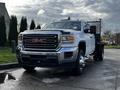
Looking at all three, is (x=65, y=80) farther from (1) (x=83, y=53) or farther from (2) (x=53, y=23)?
(2) (x=53, y=23)

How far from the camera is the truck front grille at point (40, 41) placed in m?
10.5

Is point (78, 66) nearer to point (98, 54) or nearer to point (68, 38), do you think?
point (68, 38)

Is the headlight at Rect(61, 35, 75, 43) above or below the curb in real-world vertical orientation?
above

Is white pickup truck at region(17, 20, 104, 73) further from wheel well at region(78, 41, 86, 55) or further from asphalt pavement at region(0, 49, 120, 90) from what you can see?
asphalt pavement at region(0, 49, 120, 90)

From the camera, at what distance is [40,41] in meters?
10.7

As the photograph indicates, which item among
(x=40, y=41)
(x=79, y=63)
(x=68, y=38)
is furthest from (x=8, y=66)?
(x=68, y=38)

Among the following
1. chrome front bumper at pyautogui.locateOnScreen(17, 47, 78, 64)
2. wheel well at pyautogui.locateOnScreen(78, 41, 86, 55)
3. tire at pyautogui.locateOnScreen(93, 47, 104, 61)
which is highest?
wheel well at pyautogui.locateOnScreen(78, 41, 86, 55)

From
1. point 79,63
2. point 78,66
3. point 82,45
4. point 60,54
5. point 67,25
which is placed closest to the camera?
point 60,54

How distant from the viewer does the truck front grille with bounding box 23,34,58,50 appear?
34.6 ft

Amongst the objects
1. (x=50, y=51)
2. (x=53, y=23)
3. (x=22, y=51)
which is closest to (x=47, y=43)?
(x=50, y=51)

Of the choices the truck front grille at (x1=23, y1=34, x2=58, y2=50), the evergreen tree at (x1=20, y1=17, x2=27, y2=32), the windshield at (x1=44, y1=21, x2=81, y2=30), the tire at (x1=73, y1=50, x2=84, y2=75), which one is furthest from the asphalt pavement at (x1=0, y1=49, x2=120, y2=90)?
the evergreen tree at (x1=20, y1=17, x2=27, y2=32)

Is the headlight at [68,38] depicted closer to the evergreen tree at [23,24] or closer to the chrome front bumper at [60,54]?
the chrome front bumper at [60,54]

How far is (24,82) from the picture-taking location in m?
9.48

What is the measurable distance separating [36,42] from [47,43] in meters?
0.43
